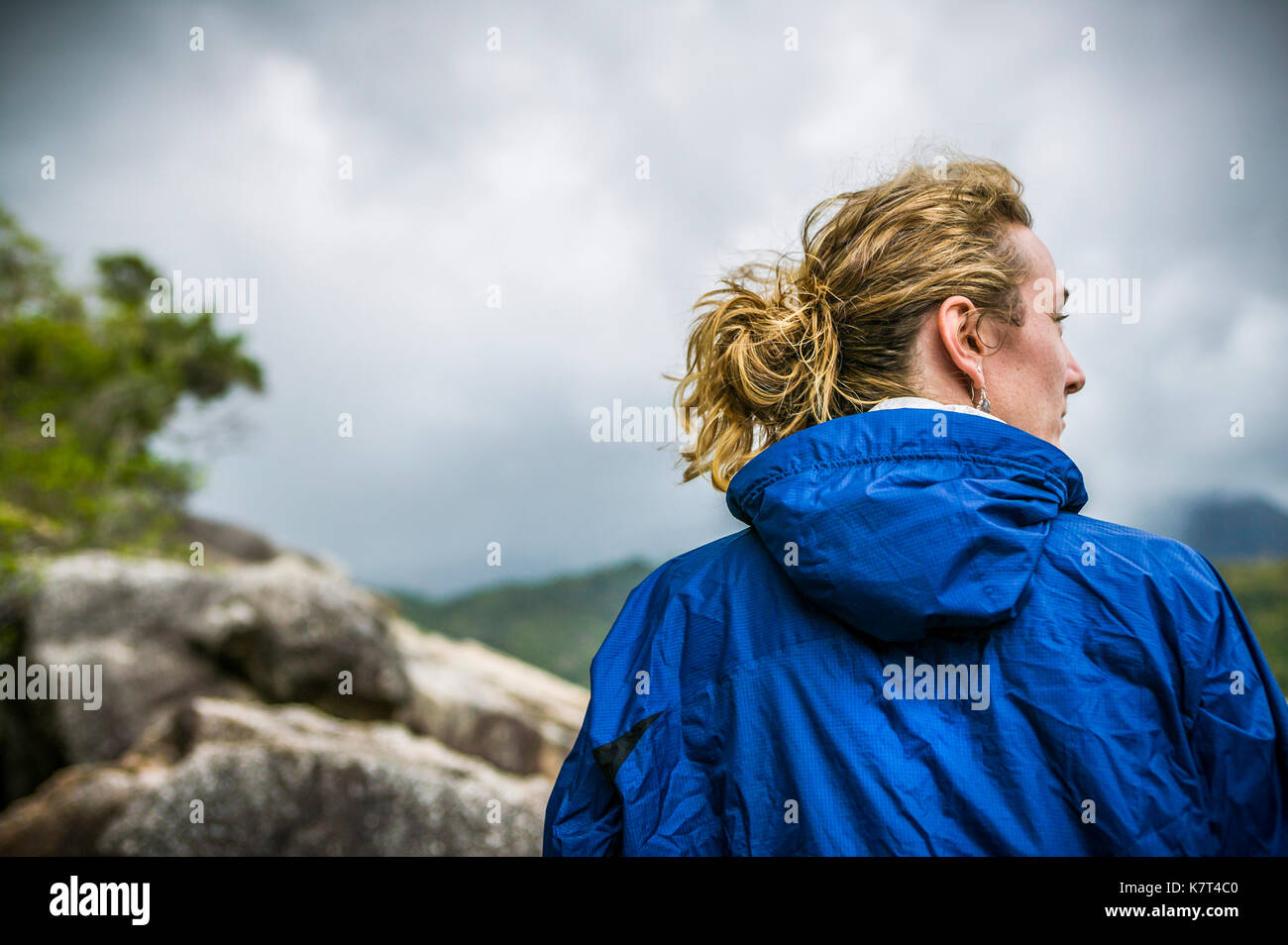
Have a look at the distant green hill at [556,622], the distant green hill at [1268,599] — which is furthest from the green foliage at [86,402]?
the distant green hill at [1268,599]

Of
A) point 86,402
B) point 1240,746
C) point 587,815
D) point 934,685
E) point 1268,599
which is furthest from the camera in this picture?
point 1268,599

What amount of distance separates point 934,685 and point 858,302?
668 millimetres

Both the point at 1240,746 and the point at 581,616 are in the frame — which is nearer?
the point at 1240,746

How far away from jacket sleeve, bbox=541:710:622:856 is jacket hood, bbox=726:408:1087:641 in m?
0.40

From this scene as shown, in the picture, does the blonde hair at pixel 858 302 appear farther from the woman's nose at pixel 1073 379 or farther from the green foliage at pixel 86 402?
the green foliage at pixel 86 402

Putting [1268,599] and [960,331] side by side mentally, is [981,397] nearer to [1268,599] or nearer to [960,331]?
[960,331]

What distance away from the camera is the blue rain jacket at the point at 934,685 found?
34.2 inches

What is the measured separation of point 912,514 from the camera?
0.96 meters

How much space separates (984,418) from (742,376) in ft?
1.56

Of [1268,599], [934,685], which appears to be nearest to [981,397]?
[934,685]

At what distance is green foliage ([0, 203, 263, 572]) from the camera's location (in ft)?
25.4

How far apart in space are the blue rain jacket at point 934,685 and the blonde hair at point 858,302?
0.27 metres

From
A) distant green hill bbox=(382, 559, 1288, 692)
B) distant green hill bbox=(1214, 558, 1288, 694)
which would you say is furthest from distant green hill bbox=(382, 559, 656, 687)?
distant green hill bbox=(1214, 558, 1288, 694)
